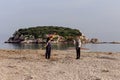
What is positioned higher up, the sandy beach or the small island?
the small island

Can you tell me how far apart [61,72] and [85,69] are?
2.31 meters

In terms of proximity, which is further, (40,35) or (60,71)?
(40,35)

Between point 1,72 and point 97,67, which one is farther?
point 97,67

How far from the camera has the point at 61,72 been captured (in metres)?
24.3

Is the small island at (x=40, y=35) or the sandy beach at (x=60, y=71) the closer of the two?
the sandy beach at (x=60, y=71)

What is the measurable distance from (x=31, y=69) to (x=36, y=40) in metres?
Answer: 162

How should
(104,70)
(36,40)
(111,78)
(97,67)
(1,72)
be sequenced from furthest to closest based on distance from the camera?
(36,40) → (97,67) → (104,70) → (1,72) → (111,78)

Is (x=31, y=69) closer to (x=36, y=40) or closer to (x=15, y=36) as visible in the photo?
(x=36, y=40)

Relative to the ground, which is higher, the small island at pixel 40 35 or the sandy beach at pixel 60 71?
the small island at pixel 40 35

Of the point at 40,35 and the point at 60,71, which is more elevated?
the point at 40,35

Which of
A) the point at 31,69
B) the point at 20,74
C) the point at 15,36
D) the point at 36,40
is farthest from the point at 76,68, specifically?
the point at 15,36

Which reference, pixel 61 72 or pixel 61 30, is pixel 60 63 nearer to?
pixel 61 72

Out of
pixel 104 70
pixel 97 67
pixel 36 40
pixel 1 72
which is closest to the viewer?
pixel 1 72

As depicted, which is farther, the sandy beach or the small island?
the small island
